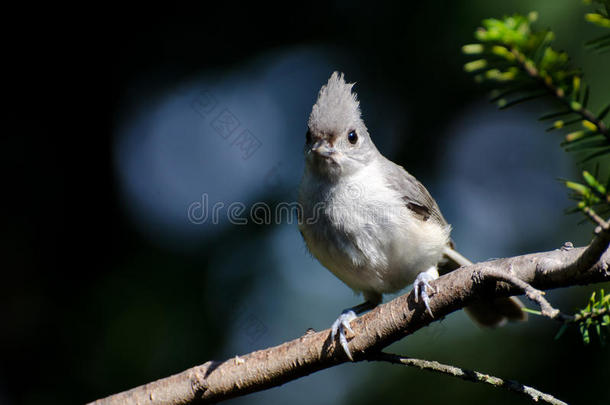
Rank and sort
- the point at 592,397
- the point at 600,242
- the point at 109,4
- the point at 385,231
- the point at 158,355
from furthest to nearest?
the point at 109,4 → the point at 158,355 → the point at 385,231 → the point at 592,397 → the point at 600,242

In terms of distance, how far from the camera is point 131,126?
181 inches

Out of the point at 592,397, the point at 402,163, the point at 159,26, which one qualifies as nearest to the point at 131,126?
the point at 159,26

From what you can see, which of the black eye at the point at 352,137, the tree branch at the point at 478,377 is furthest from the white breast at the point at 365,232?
the tree branch at the point at 478,377

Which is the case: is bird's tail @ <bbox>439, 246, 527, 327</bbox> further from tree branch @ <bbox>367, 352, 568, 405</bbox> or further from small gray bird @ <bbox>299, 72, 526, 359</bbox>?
tree branch @ <bbox>367, 352, 568, 405</bbox>

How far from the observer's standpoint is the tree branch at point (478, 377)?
1859mm

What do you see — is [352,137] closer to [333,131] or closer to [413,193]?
[333,131]

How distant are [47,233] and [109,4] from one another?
1.85 metres

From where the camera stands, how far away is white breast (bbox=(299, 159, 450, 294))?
3.46 metres

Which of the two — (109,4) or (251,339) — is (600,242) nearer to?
(251,339)

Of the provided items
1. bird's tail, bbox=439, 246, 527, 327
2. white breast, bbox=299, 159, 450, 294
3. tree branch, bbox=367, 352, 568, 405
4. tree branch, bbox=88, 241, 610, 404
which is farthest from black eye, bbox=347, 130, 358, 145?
tree branch, bbox=367, 352, 568, 405

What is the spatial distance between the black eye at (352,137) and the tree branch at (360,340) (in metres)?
1.46

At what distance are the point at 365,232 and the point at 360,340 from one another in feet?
3.48

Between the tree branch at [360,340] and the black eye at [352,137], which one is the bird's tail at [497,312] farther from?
the tree branch at [360,340]

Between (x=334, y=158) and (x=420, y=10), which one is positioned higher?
(x=420, y=10)
